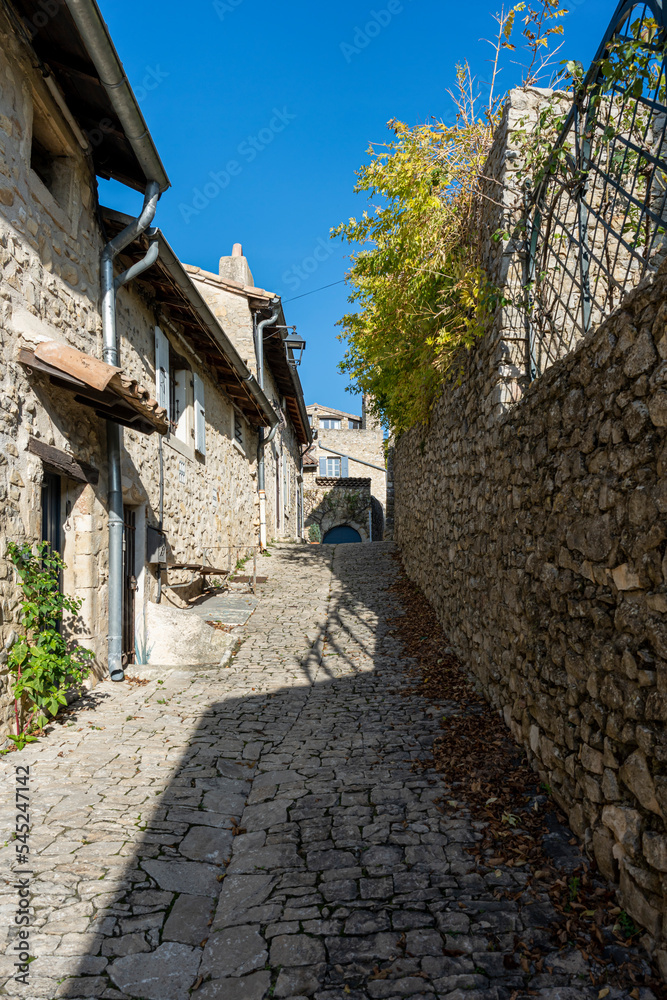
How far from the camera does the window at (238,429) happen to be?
11723 millimetres

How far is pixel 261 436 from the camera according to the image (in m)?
14.0

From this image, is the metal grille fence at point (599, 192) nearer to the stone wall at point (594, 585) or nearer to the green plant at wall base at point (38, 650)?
the stone wall at point (594, 585)

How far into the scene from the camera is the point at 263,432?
Answer: 46.0ft

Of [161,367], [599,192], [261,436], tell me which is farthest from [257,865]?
[261,436]

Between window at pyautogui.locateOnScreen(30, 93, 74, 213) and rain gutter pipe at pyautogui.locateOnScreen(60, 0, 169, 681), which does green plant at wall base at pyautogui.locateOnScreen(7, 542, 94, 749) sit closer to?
rain gutter pipe at pyautogui.locateOnScreen(60, 0, 169, 681)

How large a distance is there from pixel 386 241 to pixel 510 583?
→ 3585 mm

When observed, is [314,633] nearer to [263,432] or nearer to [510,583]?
[510,583]

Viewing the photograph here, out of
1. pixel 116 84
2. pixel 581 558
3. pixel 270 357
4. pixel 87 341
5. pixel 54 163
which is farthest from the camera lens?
pixel 270 357

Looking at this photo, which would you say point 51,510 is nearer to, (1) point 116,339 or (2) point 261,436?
(1) point 116,339

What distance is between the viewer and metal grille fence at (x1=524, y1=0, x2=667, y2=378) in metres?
2.64

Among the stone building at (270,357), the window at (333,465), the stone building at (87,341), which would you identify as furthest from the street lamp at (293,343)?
the window at (333,465)

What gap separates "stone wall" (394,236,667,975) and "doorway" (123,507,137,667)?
11.1ft

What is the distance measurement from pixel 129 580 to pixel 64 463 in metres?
1.90

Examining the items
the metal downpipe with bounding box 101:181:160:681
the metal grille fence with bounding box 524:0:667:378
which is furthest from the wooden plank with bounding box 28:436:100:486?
the metal grille fence with bounding box 524:0:667:378
